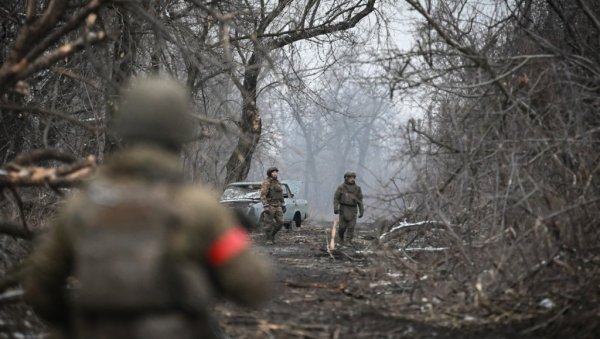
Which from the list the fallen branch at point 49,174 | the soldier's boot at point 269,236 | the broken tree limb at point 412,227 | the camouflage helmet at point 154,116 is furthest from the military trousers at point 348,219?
the camouflage helmet at point 154,116

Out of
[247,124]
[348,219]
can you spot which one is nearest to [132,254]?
[348,219]

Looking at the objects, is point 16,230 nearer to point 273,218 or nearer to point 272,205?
point 272,205

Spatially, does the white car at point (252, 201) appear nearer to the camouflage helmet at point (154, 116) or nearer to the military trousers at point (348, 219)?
the military trousers at point (348, 219)

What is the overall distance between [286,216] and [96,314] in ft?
69.4

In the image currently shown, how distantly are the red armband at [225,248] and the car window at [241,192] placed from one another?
62.3 feet

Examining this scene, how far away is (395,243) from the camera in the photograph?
13180 mm

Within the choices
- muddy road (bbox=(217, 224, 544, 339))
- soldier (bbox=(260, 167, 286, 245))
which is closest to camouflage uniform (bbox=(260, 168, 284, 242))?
soldier (bbox=(260, 167, 286, 245))

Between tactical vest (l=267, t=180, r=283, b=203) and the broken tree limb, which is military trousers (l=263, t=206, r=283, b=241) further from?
→ the broken tree limb

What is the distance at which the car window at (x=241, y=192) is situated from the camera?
21953mm

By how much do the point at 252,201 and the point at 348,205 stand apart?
4.19m

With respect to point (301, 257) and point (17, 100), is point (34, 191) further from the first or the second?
point (301, 257)

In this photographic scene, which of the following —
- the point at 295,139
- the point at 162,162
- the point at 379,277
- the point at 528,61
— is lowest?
the point at 379,277

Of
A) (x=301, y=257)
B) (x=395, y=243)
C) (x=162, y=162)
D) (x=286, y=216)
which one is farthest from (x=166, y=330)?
(x=286, y=216)

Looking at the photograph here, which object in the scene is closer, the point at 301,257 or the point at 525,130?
the point at 525,130
